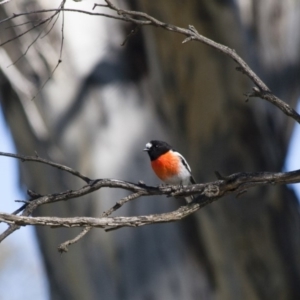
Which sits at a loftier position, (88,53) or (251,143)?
(88,53)

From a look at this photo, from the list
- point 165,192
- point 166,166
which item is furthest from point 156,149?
point 165,192

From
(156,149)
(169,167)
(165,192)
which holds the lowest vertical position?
(165,192)

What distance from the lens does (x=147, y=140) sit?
3.59 m

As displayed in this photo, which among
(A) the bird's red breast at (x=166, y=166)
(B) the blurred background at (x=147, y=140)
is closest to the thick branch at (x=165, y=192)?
(A) the bird's red breast at (x=166, y=166)

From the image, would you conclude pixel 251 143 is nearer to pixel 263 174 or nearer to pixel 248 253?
pixel 248 253

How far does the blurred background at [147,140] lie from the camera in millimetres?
3400

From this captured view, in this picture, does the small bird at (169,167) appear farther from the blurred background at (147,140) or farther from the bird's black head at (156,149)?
the blurred background at (147,140)

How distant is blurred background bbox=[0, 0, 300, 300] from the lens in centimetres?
340

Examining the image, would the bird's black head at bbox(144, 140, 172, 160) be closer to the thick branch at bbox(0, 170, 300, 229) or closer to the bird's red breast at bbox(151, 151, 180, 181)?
the bird's red breast at bbox(151, 151, 180, 181)

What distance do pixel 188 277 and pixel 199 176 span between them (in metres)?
0.54

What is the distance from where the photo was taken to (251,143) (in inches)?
140

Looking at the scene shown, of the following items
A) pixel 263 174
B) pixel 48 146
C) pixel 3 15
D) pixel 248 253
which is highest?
pixel 3 15

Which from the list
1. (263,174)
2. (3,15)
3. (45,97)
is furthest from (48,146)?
(263,174)

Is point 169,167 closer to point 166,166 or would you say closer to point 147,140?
point 166,166
